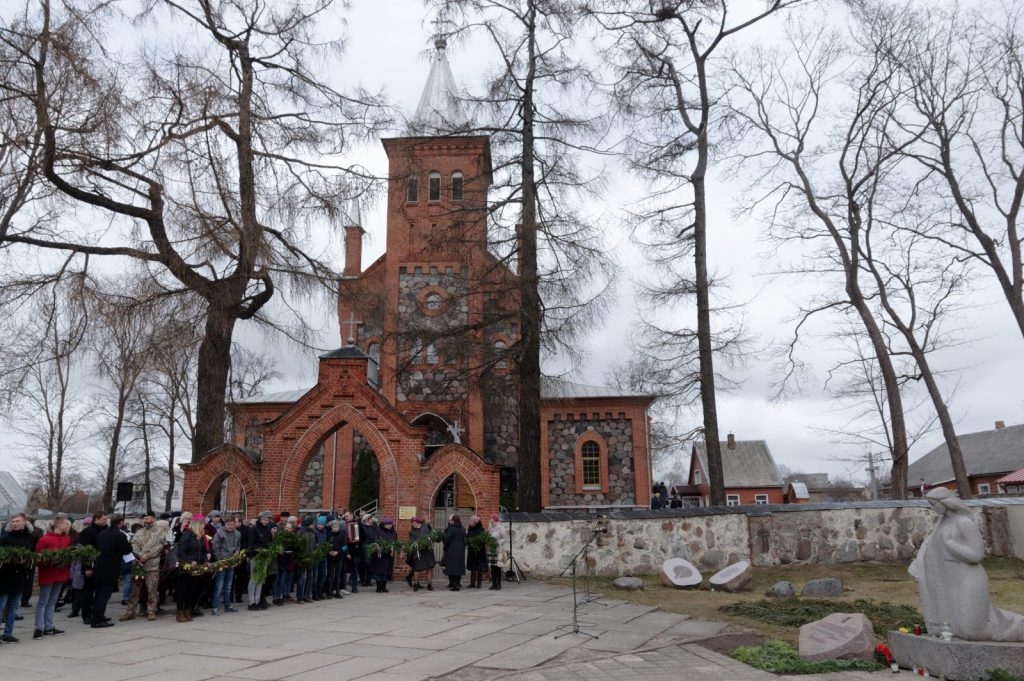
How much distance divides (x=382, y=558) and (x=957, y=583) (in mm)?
10253

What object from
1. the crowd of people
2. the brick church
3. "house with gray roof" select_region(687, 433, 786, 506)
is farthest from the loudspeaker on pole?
"house with gray roof" select_region(687, 433, 786, 506)

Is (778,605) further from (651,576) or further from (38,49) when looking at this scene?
(38,49)

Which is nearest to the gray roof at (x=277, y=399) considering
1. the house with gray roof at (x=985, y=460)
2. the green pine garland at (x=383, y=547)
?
the green pine garland at (x=383, y=547)

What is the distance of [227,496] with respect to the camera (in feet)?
78.5

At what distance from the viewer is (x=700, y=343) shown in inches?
Answer: 683

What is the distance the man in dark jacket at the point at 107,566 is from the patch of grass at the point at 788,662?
8679 mm

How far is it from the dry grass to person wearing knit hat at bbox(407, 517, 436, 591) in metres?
3.35

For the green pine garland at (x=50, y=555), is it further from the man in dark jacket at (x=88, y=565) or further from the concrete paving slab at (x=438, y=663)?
the concrete paving slab at (x=438, y=663)

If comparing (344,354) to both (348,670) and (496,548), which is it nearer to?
(496,548)

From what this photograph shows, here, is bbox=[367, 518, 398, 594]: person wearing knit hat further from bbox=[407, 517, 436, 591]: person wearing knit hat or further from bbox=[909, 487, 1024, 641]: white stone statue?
bbox=[909, 487, 1024, 641]: white stone statue

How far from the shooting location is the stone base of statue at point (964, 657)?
6.20 meters

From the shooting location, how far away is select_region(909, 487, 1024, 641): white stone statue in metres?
6.55

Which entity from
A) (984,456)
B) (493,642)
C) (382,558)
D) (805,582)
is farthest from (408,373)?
(984,456)

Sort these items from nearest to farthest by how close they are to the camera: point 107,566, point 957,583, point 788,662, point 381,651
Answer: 1. point 957,583
2. point 788,662
3. point 381,651
4. point 107,566
